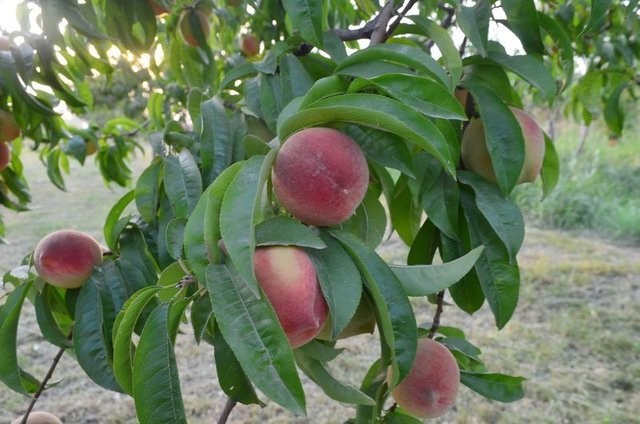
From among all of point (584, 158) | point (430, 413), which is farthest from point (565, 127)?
point (430, 413)

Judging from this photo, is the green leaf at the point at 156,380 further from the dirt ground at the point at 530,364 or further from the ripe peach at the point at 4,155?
the dirt ground at the point at 530,364

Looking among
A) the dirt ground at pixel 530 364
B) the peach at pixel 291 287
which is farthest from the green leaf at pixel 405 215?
the dirt ground at pixel 530 364

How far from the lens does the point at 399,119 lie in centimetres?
42

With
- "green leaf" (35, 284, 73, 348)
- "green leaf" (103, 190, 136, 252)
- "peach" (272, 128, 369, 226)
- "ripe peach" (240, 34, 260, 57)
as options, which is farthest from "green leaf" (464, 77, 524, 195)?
"ripe peach" (240, 34, 260, 57)

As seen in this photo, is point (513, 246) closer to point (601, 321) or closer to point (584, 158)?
point (601, 321)

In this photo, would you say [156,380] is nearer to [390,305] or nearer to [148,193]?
[390,305]

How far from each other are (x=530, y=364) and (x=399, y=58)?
6.11 feet

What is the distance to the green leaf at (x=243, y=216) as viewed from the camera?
1.19 ft

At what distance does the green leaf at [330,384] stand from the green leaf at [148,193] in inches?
11.3

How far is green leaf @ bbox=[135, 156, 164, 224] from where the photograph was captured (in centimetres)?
68

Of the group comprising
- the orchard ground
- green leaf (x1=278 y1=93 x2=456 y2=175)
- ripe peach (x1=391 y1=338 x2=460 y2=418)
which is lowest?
the orchard ground

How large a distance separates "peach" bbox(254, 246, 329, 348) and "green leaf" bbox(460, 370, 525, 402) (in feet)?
1.16

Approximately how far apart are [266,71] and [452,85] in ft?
0.69

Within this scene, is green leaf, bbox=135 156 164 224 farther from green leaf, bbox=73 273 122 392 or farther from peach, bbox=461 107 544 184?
peach, bbox=461 107 544 184
